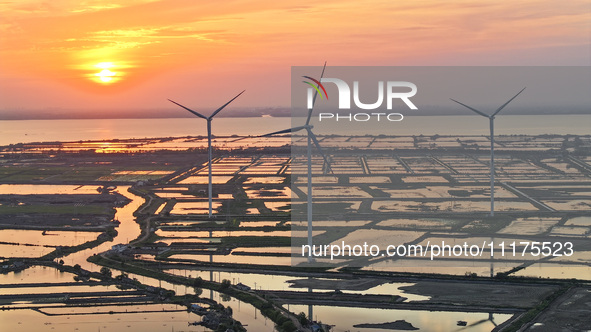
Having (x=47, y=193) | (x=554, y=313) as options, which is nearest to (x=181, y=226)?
(x=47, y=193)

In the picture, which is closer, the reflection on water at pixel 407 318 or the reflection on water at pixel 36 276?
the reflection on water at pixel 407 318

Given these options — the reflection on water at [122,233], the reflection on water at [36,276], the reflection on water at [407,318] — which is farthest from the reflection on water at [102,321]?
the reflection on water at [122,233]

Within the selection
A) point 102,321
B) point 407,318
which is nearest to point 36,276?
point 102,321

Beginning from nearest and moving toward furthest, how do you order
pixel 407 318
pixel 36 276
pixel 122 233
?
pixel 407 318 < pixel 36 276 < pixel 122 233

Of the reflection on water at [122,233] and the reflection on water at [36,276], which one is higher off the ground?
the reflection on water at [122,233]

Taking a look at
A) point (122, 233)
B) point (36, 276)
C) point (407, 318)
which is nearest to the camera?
point (407, 318)

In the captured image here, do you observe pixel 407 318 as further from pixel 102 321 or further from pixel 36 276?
pixel 36 276

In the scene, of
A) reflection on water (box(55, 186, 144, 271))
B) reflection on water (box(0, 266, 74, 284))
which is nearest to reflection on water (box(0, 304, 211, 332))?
reflection on water (box(0, 266, 74, 284))

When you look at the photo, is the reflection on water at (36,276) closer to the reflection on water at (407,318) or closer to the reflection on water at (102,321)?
the reflection on water at (102,321)

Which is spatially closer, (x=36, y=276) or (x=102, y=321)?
(x=102, y=321)

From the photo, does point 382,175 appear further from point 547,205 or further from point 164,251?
point 164,251

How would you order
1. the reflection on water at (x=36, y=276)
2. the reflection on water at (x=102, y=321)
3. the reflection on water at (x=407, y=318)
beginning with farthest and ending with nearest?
the reflection on water at (x=36, y=276) → the reflection on water at (x=102, y=321) → the reflection on water at (x=407, y=318)
